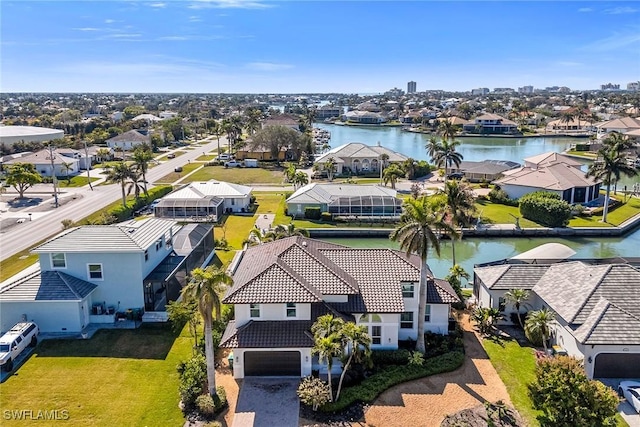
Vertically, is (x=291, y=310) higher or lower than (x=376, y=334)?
higher

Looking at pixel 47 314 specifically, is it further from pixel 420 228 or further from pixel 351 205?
pixel 351 205

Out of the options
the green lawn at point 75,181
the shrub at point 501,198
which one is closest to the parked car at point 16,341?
the green lawn at point 75,181

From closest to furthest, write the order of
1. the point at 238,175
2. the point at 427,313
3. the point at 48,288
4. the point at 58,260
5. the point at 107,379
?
1. the point at 107,379
2. the point at 427,313
3. the point at 48,288
4. the point at 58,260
5. the point at 238,175

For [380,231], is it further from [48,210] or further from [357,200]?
[48,210]

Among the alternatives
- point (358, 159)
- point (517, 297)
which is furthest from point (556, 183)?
point (517, 297)

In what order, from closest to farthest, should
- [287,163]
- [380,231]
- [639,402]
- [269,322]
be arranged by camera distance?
[639,402]
[269,322]
[380,231]
[287,163]

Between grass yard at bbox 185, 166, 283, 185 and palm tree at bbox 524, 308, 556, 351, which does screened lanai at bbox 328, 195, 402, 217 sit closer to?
grass yard at bbox 185, 166, 283, 185

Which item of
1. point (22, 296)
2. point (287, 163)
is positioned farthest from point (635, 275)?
point (287, 163)
